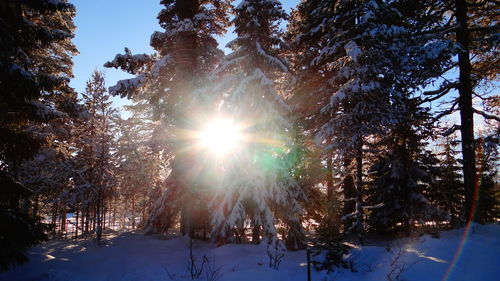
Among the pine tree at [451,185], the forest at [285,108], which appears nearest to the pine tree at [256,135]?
the forest at [285,108]

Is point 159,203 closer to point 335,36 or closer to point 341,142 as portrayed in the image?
point 341,142

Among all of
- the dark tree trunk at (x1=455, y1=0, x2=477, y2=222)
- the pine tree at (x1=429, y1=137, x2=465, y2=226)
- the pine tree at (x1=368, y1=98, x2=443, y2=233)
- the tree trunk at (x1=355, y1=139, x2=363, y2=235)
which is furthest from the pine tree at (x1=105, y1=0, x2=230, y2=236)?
the pine tree at (x1=429, y1=137, x2=465, y2=226)

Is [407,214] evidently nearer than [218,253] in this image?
A: No

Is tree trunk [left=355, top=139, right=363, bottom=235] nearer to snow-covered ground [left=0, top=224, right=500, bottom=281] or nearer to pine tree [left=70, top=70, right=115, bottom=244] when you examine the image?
snow-covered ground [left=0, top=224, right=500, bottom=281]

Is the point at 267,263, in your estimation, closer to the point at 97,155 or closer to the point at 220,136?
the point at 220,136

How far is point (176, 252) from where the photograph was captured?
11.8 meters

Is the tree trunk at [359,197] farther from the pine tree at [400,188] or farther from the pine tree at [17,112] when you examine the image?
the pine tree at [17,112]

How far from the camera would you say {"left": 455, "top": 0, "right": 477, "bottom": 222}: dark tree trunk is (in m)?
11.7

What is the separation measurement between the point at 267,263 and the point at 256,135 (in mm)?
4902

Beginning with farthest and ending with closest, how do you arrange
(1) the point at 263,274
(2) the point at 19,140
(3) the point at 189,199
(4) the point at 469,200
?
1. (3) the point at 189,199
2. (4) the point at 469,200
3. (1) the point at 263,274
4. (2) the point at 19,140

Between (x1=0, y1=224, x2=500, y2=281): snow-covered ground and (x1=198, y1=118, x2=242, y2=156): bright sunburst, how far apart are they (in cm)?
420

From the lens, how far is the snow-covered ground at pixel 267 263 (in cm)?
789

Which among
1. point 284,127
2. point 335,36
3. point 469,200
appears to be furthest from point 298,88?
point 469,200

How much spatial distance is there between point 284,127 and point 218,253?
5.62m
